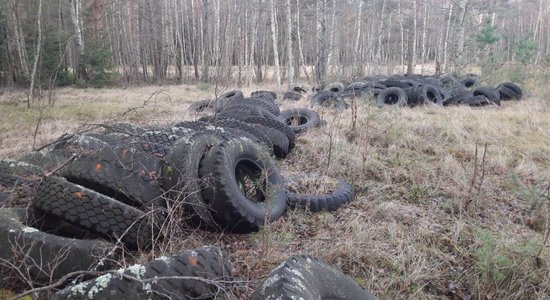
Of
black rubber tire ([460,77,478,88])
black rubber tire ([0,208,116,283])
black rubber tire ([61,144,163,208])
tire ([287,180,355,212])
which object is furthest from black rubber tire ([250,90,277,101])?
black rubber tire ([0,208,116,283])

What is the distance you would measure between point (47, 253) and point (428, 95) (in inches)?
398

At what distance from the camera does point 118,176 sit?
3830 millimetres

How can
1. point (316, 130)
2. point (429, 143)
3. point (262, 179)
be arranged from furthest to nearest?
point (316, 130) < point (429, 143) < point (262, 179)

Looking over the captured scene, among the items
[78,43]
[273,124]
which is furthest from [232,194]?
[78,43]

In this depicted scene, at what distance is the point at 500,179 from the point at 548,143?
2.26 metres

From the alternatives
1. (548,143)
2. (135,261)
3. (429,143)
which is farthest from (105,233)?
(548,143)

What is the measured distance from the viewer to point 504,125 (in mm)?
8281

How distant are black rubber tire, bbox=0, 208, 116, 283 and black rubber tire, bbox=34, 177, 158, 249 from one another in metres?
0.20

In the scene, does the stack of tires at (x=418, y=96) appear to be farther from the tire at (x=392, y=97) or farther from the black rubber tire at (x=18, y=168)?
the black rubber tire at (x=18, y=168)

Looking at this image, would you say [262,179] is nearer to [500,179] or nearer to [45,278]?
[45,278]

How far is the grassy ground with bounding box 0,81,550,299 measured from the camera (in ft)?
11.4

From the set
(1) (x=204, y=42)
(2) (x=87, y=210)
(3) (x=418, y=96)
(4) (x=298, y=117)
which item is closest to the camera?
(2) (x=87, y=210)

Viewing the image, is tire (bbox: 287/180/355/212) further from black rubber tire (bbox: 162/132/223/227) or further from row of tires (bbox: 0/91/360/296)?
black rubber tire (bbox: 162/132/223/227)

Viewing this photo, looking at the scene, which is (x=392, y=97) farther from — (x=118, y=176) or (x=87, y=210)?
(x=87, y=210)
